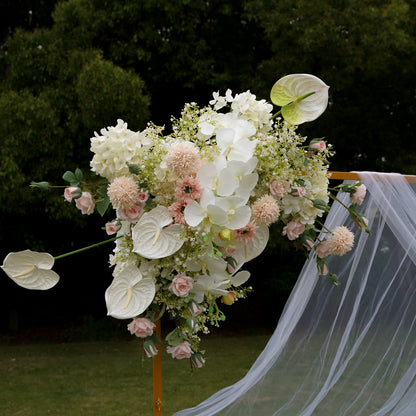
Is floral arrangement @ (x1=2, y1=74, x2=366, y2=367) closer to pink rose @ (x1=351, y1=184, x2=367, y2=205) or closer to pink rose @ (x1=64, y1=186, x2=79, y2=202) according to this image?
pink rose @ (x1=64, y1=186, x2=79, y2=202)

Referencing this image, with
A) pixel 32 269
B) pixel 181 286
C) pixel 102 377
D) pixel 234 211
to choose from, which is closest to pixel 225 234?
pixel 234 211

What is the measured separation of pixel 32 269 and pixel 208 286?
0.50 metres

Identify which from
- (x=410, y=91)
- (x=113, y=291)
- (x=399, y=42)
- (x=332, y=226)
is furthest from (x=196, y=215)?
(x=410, y=91)

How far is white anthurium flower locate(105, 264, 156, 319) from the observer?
1634 millimetres

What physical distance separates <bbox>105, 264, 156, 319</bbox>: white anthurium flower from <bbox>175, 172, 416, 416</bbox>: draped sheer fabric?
1778mm

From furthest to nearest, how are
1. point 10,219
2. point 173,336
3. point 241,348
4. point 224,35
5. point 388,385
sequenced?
point 224,35, point 241,348, point 10,219, point 388,385, point 173,336

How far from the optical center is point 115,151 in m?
1.74

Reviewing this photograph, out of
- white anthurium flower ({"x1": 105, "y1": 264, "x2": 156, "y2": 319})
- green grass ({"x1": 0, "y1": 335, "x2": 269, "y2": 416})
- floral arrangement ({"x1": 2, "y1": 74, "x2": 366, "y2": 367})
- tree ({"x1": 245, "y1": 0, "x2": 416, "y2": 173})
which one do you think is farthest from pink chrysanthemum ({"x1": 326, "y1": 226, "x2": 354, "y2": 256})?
tree ({"x1": 245, "y1": 0, "x2": 416, "y2": 173})

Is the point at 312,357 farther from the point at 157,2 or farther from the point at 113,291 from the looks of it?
the point at 157,2

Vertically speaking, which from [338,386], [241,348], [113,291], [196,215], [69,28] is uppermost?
[69,28]

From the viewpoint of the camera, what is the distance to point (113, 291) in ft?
5.46

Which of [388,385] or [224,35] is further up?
[224,35]

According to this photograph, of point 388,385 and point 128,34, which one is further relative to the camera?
point 128,34

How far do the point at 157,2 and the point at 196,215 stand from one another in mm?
7142
